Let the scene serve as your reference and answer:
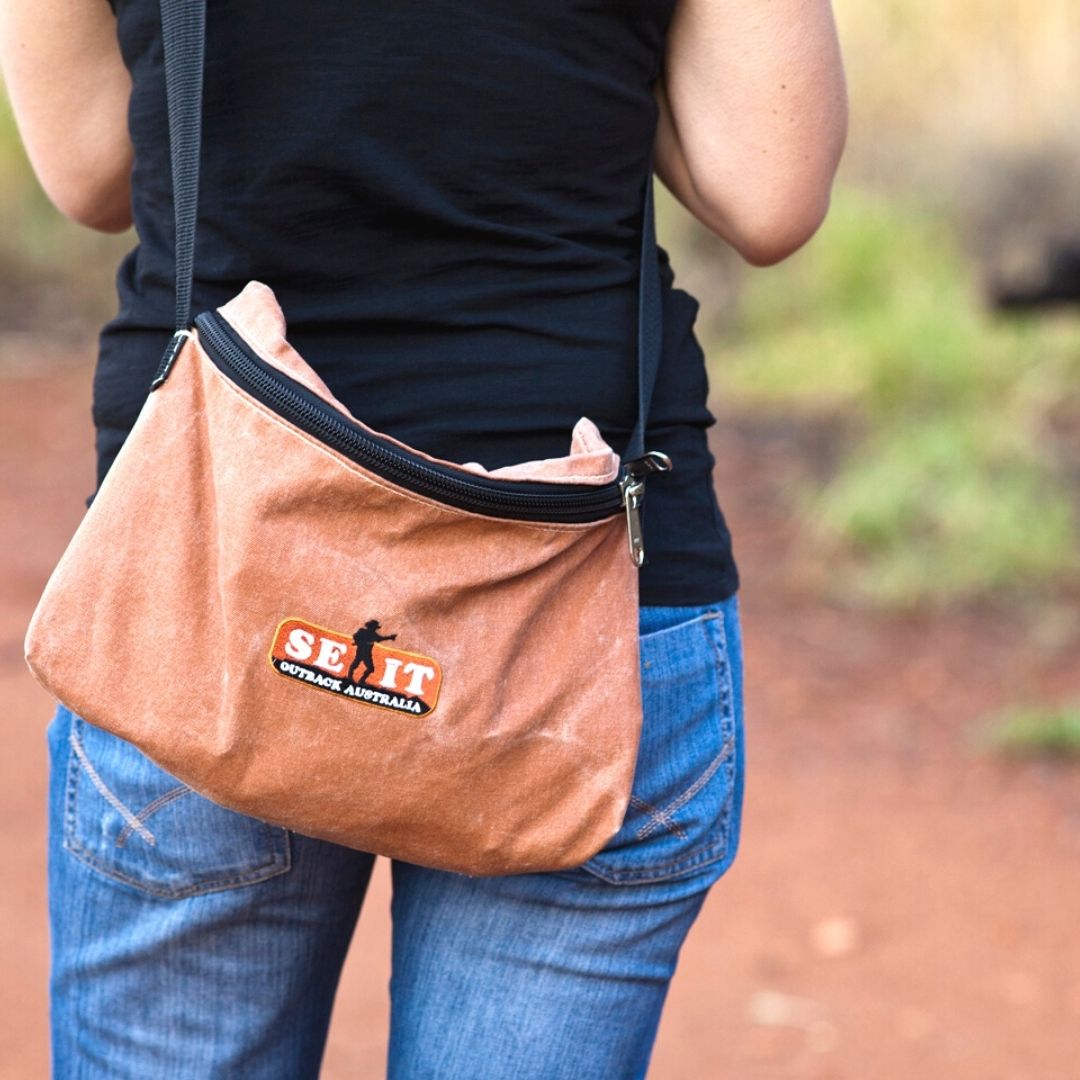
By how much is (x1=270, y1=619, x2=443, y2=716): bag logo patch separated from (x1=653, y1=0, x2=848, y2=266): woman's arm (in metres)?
0.51

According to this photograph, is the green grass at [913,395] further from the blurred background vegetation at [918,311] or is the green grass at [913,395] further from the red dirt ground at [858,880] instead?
the red dirt ground at [858,880]

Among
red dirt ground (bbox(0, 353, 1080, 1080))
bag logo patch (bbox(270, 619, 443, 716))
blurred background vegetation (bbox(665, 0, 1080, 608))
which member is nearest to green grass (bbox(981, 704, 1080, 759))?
red dirt ground (bbox(0, 353, 1080, 1080))

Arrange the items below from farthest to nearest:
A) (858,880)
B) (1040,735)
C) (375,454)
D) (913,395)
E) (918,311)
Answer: (918,311) < (913,395) < (1040,735) < (858,880) < (375,454)

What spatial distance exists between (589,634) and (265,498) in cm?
26

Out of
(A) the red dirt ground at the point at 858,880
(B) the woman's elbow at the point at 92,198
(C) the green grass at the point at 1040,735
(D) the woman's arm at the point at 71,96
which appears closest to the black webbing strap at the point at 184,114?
(D) the woman's arm at the point at 71,96

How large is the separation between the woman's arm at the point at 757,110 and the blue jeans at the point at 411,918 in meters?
0.35

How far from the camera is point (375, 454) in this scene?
1.06 metres

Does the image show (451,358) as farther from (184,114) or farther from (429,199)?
(184,114)

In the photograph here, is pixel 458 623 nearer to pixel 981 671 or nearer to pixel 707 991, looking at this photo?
pixel 707 991

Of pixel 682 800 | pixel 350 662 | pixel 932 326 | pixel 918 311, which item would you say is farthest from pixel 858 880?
pixel 918 311

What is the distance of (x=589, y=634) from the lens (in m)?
1.15

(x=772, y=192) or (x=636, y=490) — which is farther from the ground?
(x=772, y=192)

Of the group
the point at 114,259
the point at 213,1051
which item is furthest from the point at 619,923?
the point at 114,259

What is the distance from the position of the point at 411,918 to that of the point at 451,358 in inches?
17.8
